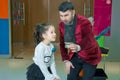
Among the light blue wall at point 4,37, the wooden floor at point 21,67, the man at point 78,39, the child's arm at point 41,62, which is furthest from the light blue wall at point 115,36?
the child's arm at point 41,62

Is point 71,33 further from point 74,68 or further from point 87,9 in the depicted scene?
point 87,9

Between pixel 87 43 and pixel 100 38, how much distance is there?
66.1 inches

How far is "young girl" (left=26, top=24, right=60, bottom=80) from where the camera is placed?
8.66ft

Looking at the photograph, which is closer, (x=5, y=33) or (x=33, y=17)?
(x=5, y=33)

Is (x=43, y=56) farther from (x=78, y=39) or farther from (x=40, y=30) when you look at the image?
(x=78, y=39)

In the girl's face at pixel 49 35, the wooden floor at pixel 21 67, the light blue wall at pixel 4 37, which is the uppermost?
the girl's face at pixel 49 35

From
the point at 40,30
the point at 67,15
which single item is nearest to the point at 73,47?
the point at 67,15

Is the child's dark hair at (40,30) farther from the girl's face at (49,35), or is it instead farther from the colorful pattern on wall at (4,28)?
the colorful pattern on wall at (4,28)

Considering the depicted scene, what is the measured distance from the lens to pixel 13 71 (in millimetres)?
4867

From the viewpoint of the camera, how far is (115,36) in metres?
5.61

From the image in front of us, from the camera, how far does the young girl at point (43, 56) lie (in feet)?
8.66

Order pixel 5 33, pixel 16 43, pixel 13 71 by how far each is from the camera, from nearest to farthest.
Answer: pixel 13 71, pixel 5 33, pixel 16 43

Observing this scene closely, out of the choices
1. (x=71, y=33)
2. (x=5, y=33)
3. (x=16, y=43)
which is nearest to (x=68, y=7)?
(x=71, y=33)

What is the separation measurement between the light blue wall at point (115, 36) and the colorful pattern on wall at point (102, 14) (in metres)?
0.34
